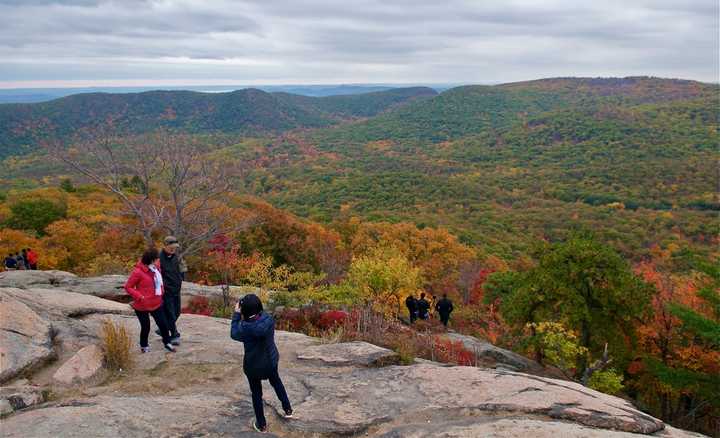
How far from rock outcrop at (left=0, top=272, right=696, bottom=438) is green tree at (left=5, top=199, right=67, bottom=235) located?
38.3m

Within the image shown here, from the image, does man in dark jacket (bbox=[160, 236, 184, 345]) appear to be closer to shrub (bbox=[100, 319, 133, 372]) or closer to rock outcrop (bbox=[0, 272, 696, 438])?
rock outcrop (bbox=[0, 272, 696, 438])

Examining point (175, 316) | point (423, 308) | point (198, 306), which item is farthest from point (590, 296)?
point (175, 316)

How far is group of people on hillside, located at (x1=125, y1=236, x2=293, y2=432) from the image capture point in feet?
18.0

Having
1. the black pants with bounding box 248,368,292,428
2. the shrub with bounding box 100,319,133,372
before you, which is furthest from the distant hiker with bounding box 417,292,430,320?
the black pants with bounding box 248,368,292,428

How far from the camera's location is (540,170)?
16375 cm

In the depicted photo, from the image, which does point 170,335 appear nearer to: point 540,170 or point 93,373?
point 93,373

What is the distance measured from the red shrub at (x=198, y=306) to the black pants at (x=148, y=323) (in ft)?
18.8

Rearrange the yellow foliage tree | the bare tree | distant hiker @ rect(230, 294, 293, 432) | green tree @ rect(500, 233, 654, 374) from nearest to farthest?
distant hiker @ rect(230, 294, 293, 432)
green tree @ rect(500, 233, 654, 374)
the yellow foliage tree
the bare tree

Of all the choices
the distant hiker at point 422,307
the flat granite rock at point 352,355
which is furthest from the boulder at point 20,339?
the distant hiker at point 422,307

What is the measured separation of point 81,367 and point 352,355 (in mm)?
4452

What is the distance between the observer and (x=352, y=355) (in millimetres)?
8203

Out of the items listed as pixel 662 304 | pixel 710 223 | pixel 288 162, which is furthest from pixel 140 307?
pixel 288 162

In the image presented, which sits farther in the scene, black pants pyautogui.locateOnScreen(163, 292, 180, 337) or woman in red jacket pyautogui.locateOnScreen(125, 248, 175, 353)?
black pants pyautogui.locateOnScreen(163, 292, 180, 337)

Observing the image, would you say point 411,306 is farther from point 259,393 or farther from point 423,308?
point 259,393
